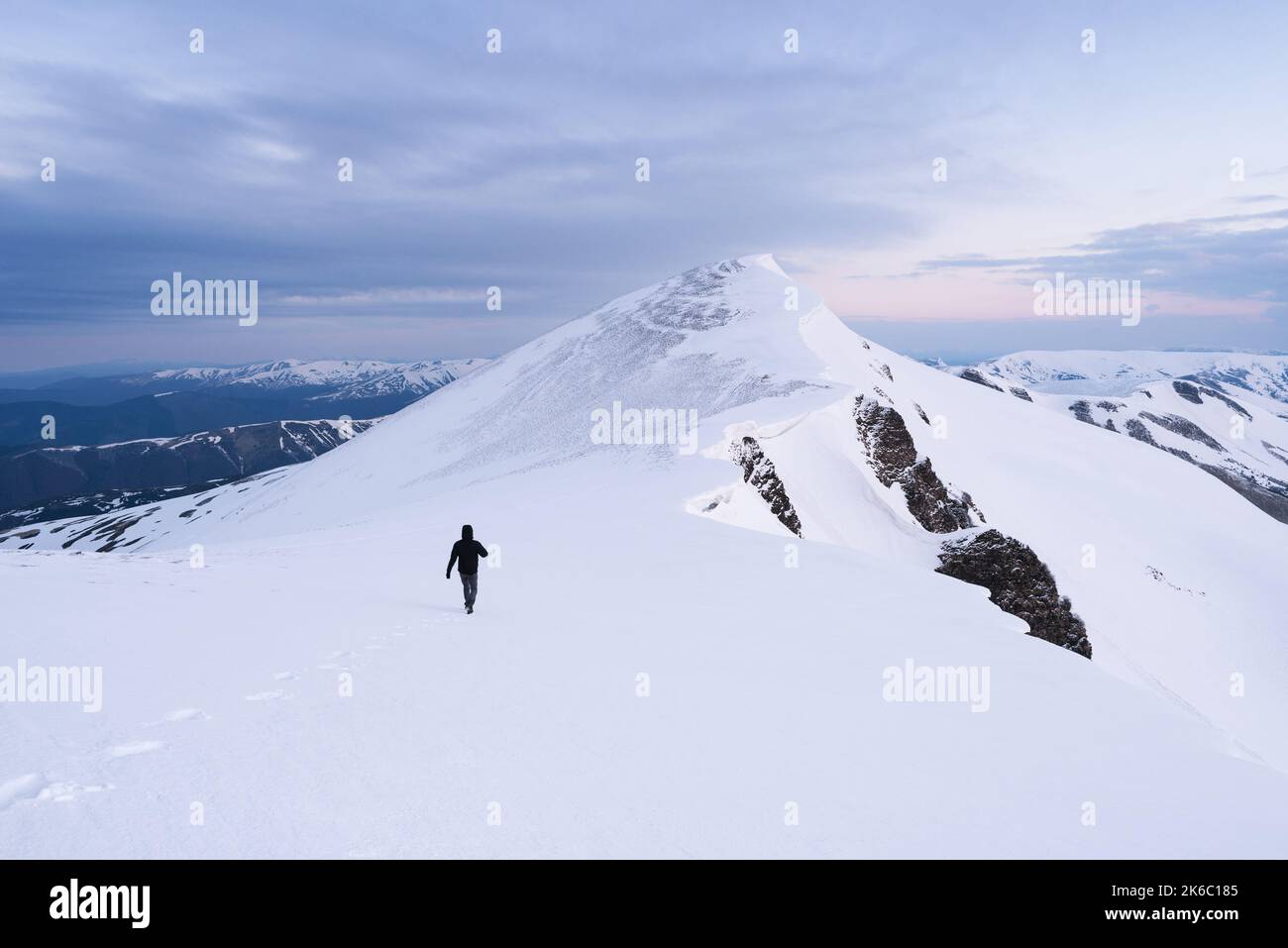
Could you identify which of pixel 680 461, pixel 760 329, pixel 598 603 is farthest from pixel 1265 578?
pixel 598 603

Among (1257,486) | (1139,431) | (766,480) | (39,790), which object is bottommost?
(1257,486)

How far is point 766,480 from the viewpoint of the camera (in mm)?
31594

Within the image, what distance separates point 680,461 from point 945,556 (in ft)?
46.5

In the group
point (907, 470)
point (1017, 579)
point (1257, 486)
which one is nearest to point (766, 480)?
point (1017, 579)

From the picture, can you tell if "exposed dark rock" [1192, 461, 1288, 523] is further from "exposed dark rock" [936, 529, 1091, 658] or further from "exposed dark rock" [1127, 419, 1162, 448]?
"exposed dark rock" [936, 529, 1091, 658]

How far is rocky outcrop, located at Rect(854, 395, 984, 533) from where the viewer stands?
41.7m

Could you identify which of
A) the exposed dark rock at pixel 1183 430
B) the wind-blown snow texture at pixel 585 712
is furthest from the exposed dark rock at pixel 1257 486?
the wind-blown snow texture at pixel 585 712

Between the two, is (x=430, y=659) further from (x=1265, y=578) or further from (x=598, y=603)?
(x=1265, y=578)

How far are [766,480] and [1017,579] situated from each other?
12661 millimetres

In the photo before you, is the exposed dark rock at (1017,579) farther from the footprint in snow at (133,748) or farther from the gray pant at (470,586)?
the footprint in snow at (133,748)

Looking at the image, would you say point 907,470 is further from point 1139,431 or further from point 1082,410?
point 1082,410

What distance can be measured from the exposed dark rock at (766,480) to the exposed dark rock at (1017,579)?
8.04 m

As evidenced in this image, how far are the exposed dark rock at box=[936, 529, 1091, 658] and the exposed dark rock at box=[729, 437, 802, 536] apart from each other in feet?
26.4
